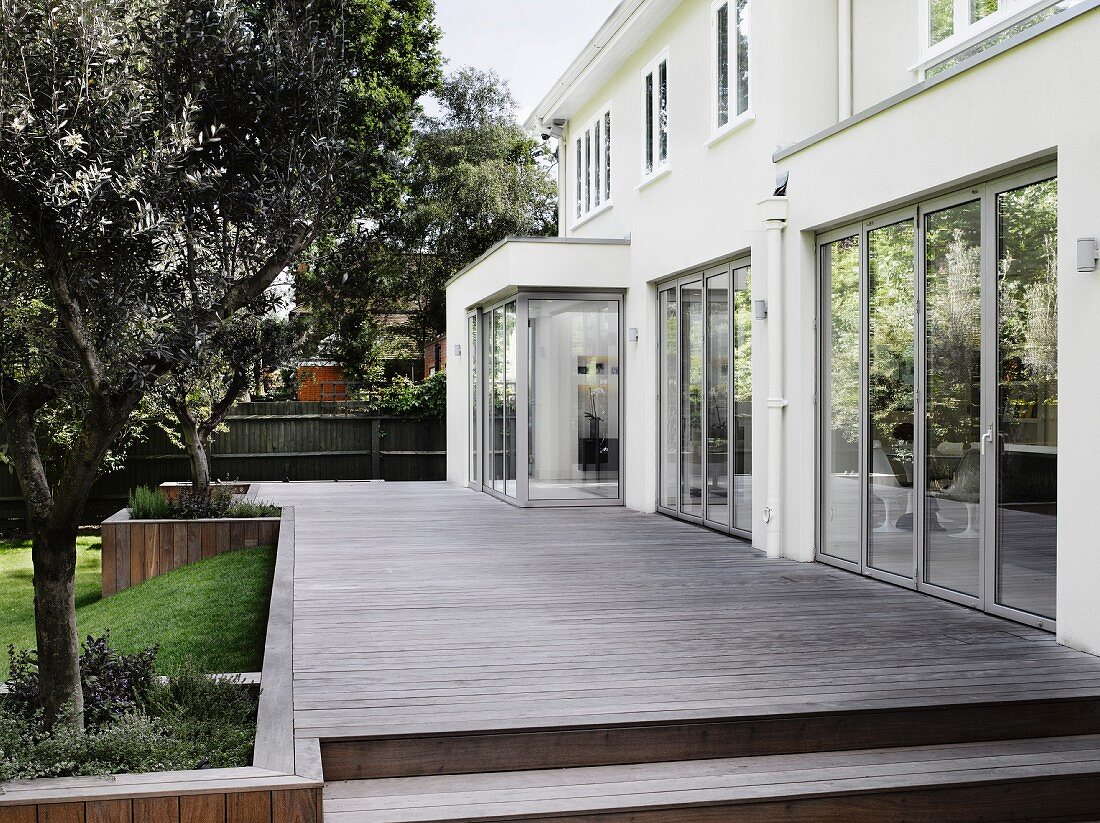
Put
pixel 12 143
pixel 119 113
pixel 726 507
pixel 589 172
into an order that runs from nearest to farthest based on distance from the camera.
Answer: pixel 12 143 < pixel 119 113 < pixel 726 507 < pixel 589 172

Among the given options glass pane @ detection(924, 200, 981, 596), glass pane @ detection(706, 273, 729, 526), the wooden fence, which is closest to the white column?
glass pane @ detection(706, 273, 729, 526)

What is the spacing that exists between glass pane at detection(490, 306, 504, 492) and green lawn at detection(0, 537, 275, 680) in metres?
4.45

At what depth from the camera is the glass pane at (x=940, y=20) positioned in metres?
7.48

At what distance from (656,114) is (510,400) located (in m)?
4.00

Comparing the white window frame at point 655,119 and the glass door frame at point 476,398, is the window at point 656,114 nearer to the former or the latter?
the white window frame at point 655,119

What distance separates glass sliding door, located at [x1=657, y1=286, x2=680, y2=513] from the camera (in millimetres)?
11336

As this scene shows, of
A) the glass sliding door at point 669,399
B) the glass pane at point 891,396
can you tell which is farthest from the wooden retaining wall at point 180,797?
the glass sliding door at point 669,399

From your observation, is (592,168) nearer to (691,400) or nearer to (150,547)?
(691,400)

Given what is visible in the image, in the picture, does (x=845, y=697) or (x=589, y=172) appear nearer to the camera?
(x=845, y=697)

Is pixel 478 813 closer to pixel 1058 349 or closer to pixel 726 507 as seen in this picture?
pixel 1058 349

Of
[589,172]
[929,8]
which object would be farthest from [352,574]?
[589,172]

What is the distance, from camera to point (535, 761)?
4352mm

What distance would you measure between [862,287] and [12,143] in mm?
5690

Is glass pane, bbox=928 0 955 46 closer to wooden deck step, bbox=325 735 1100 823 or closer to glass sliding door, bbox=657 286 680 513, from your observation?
glass sliding door, bbox=657 286 680 513
